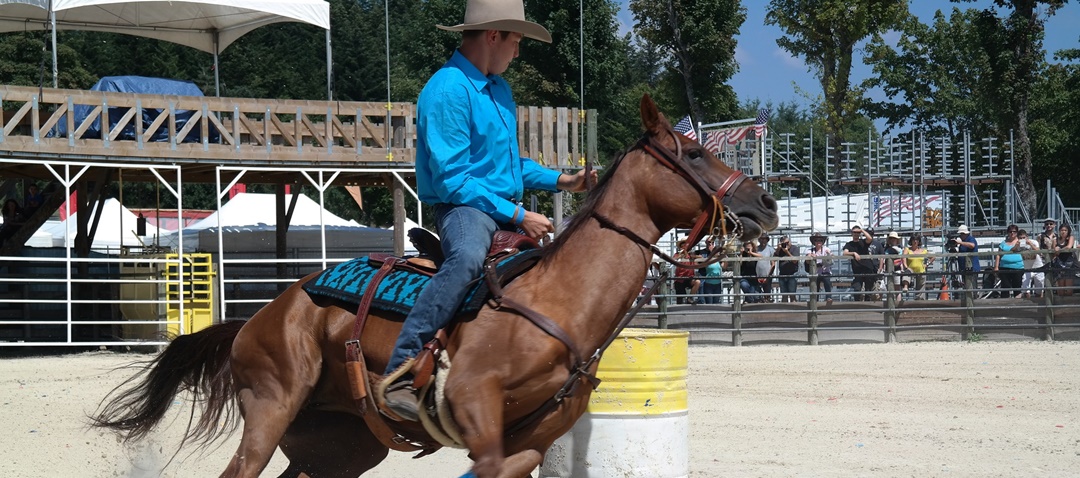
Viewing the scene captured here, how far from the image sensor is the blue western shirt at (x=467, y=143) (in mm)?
4617

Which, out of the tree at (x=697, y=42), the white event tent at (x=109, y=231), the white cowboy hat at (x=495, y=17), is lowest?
the white event tent at (x=109, y=231)

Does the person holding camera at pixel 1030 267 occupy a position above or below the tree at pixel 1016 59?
below

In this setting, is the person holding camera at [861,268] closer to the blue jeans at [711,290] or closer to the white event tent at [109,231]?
the blue jeans at [711,290]

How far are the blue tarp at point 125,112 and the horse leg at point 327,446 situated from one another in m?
13.0

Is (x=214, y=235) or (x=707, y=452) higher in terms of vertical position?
(x=214, y=235)

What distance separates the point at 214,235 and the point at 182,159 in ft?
28.1

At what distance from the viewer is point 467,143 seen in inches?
182

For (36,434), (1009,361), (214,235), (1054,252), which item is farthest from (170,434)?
(214,235)

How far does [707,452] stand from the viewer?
27.4ft

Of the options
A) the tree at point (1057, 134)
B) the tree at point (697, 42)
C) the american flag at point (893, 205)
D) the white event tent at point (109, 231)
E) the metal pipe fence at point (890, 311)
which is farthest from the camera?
the tree at point (1057, 134)

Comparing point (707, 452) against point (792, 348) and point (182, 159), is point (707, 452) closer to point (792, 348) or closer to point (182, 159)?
point (792, 348)

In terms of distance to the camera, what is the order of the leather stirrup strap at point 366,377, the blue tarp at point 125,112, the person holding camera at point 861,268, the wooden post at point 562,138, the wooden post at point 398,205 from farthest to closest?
the wooden post at point 562,138
the person holding camera at point 861,268
the wooden post at point 398,205
the blue tarp at point 125,112
the leather stirrup strap at point 366,377

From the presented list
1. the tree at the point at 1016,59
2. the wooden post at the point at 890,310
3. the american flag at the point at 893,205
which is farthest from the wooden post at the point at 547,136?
the tree at the point at 1016,59

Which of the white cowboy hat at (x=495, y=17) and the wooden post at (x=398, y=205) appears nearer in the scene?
the white cowboy hat at (x=495, y=17)
